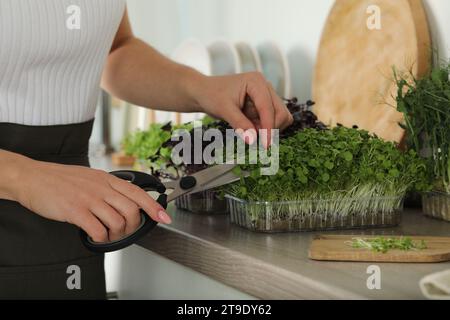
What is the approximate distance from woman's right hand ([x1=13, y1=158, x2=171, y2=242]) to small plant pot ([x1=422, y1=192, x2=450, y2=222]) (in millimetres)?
481

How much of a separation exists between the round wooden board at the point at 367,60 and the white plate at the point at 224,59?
31cm

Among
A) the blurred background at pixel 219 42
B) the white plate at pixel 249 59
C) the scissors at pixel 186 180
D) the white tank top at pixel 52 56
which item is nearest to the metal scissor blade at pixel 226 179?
the scissors at pixel 186 180

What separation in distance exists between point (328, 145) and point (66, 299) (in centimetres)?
44

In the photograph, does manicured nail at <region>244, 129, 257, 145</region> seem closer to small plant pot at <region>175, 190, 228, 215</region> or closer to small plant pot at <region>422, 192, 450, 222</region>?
small plant pot at <region>175, 190, 228, 215</region>

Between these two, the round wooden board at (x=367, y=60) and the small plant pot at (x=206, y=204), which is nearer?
the small plant pot at (x=206, y=204)

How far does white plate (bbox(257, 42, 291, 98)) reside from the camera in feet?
5.97

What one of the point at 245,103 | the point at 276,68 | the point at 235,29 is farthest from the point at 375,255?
the point at 235,29

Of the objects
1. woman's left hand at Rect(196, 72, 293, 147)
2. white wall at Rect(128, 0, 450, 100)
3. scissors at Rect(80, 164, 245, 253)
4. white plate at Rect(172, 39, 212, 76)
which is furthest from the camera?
white plate at Rect(172, 39, 212, 76)

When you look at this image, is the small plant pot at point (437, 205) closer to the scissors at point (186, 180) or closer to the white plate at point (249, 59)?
the scissors at point (186, 180)

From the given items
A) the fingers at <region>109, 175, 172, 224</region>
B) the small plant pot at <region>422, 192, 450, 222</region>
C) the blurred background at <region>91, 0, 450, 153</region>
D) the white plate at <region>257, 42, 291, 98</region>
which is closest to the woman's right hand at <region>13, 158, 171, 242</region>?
the fingers at <region>109, 175, 172, 224</region>

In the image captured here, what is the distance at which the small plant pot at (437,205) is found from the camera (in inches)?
45.2

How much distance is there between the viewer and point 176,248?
3.54ft

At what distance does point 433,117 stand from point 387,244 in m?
0.33

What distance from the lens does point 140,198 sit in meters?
0.87
